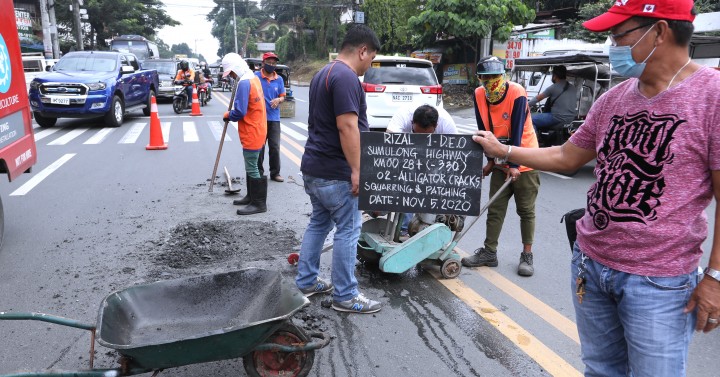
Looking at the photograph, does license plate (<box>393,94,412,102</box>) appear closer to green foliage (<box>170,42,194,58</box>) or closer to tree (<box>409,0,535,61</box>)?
tree (<box>409,0,535,61</box>)

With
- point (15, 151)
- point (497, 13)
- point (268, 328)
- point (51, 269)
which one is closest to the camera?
point (268, 328)

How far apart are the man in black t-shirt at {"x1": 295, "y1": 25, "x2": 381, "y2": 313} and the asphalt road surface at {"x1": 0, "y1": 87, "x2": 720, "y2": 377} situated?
340mm

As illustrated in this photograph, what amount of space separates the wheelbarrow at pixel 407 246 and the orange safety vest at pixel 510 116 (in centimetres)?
40

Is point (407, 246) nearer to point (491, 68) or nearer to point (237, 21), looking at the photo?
point (491, 68)

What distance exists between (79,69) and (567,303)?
13801 mm

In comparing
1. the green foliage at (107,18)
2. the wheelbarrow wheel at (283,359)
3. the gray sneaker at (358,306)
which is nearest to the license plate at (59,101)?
the gray sneaker at (358,306)

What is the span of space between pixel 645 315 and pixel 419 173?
200 centimetres

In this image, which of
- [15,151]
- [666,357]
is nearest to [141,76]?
[15,151]

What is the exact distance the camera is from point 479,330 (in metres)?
3.51

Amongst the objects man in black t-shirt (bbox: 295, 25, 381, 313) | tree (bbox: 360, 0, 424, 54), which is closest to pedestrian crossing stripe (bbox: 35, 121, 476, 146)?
man in black t-shirt (bbox: 295, 25, 381, 313)

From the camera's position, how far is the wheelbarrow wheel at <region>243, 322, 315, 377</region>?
110 inches

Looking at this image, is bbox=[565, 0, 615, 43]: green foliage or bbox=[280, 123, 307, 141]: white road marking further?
bbox=[565, 0, 615, 43]: green foliage

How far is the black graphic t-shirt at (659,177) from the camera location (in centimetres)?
169

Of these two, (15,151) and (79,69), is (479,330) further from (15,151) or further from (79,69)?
(79,69)
